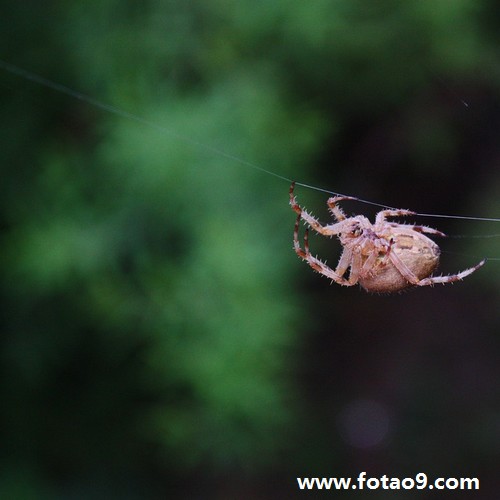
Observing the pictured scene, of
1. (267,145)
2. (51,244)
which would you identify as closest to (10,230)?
(51,244)

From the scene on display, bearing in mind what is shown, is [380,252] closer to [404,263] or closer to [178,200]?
[404,263]

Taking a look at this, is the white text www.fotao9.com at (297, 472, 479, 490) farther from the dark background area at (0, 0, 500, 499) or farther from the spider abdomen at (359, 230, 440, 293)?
the spider abdomen at (359, 230, 440, 293)

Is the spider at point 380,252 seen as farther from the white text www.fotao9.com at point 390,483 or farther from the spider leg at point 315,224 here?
the white text www.fotao9.com at point 390,483

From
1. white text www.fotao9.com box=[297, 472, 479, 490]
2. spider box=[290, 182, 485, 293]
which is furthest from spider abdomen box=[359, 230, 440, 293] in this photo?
white text www.fotao9.com box=[297, 472, 479, 490]

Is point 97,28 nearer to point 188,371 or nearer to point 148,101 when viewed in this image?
point 148,101

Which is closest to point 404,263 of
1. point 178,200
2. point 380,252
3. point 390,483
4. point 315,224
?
point 380,252
